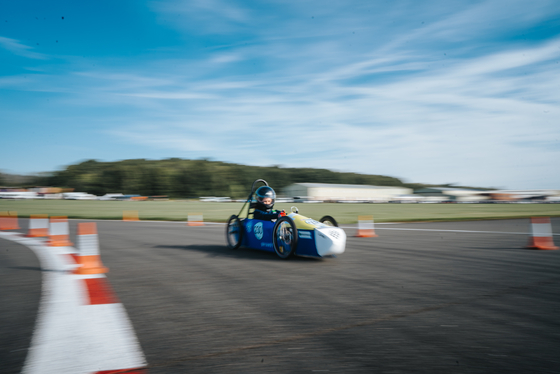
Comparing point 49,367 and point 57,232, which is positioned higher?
point 57,232

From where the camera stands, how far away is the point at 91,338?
3.38 metres

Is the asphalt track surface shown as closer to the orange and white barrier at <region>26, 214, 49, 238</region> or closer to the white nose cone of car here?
the white nose cone of car

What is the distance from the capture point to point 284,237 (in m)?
8.16

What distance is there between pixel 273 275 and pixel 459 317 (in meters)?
3.08

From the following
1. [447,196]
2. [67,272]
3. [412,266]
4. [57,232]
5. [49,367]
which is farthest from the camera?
[447,196]

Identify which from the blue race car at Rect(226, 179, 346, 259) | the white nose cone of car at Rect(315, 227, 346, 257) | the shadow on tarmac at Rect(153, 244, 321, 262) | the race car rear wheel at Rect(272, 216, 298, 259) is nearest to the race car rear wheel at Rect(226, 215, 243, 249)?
the shadow on tarmac at Rect(153, 244, 321, 262)

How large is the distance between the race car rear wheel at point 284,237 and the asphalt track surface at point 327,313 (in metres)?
0.30

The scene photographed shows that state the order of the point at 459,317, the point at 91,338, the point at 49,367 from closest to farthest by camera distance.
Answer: the point at 49,367 → the point at 91,338 → the point at 459,317

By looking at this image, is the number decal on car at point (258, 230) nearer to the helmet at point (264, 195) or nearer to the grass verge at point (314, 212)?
the helmet at point (264, 195)

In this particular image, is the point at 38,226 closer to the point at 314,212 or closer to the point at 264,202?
the point at 264,202

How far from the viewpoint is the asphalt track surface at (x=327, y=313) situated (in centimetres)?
287

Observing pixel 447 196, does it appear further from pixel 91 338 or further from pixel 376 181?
pixel 91 338

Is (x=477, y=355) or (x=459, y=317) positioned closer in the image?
(x=477, y=355)

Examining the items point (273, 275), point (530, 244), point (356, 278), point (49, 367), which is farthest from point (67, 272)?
point (530, 244)
